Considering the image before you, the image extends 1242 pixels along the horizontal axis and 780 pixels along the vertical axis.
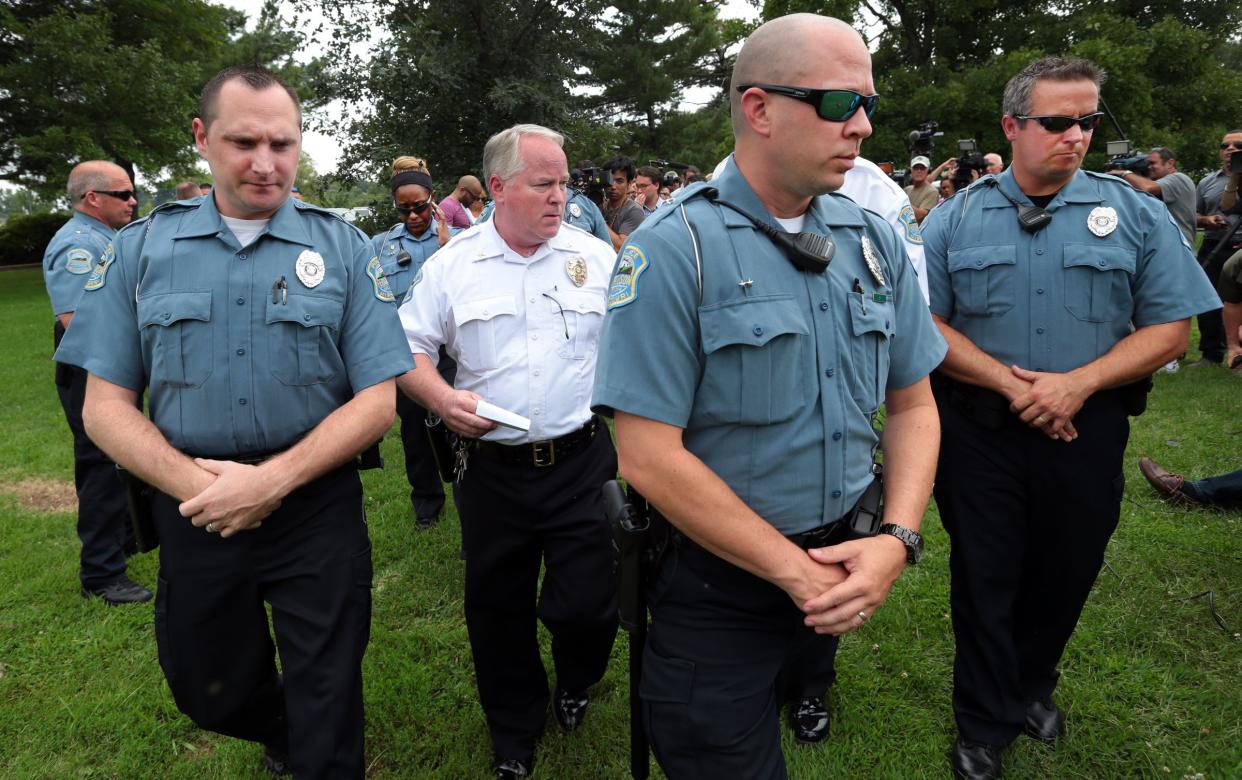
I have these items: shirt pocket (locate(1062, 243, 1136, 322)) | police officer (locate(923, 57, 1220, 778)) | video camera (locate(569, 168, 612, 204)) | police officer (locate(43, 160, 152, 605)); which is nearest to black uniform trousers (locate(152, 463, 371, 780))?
police officer (locate(923, 57, 1220, 778))

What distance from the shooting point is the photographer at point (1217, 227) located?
6.96 metres

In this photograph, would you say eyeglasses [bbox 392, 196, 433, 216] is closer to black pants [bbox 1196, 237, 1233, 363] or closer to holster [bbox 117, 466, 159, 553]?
holster [bbox 117, 466, 159, 553]

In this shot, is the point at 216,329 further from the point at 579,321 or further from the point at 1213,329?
the point at 1213,329

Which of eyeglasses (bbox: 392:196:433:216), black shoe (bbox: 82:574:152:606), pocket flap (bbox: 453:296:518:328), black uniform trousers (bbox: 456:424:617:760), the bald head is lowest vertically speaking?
black shoe (bbox: 82:574:152:606)

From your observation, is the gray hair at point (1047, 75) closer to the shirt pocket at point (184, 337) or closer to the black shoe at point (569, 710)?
the shirt pocket at point (184, 337)

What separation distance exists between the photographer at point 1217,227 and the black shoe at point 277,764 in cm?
784

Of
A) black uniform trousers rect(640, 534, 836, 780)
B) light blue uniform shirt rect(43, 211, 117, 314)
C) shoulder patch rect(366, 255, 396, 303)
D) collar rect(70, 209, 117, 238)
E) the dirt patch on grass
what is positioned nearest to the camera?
black uniform trousers rect(640, 534, 836, 780)

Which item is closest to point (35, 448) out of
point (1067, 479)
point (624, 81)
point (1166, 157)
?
point (1067, 479)

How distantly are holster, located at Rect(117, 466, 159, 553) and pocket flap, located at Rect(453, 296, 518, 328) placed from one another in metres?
1.14

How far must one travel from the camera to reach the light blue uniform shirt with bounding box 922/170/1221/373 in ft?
8.44

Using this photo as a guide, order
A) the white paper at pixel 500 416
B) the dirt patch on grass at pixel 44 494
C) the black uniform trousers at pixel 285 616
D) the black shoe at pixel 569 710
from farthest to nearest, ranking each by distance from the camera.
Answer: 1. the dirt patch on grass at pixel 44 494
2. the black shoe at pixel 569 710
3. the white paper at pixel 500 416
4. the black uniform trousers at pixel 285 616

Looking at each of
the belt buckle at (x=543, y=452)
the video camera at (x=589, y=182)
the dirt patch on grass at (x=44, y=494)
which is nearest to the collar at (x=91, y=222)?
the dirt patch on grass at (x=44, y=494)

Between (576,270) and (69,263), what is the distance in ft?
9.91

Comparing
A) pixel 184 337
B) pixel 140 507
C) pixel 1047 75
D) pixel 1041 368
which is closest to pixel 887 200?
pixel 1047 75
